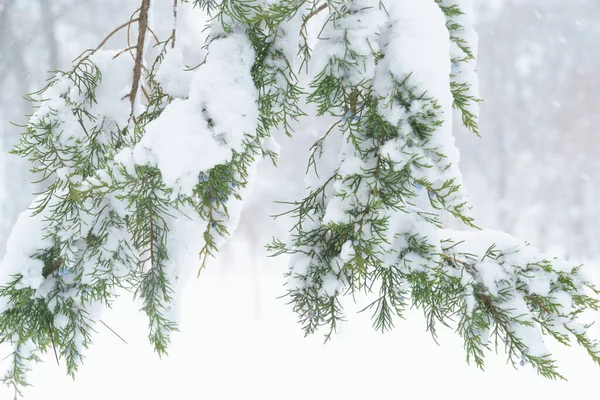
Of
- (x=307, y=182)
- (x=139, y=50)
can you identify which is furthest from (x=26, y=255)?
(x=307, y=182)

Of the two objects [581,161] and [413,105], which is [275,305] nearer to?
[581,161]

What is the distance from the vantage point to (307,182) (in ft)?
4.47

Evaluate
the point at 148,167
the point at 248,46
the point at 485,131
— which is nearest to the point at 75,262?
the point at 148,167

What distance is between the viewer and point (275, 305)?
10.6 m

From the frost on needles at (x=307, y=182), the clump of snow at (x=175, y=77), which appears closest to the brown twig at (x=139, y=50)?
the frost on needles at (x=307, y=182)

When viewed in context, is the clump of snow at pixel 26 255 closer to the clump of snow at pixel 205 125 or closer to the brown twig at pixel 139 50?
the brown twig at pixel 139 50

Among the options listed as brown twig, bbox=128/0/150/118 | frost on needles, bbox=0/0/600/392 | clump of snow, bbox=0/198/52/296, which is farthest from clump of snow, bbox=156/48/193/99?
clump of snow, bbox=0/198/52/296

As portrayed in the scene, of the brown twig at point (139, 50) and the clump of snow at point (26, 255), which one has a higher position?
the brown twig at point (139, 50)

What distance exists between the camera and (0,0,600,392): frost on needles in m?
1.07

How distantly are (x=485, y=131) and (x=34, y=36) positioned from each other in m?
10.4

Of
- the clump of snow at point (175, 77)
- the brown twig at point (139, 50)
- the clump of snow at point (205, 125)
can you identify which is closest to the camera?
the clump of snow at point (205, 125)

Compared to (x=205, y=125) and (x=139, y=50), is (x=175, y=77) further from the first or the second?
(x=139, y=50)

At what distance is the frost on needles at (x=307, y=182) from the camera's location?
42.1 inches

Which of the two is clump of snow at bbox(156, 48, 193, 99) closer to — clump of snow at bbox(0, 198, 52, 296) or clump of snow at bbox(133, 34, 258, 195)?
clump of snow at bbox(133, 34, 258, 195)
